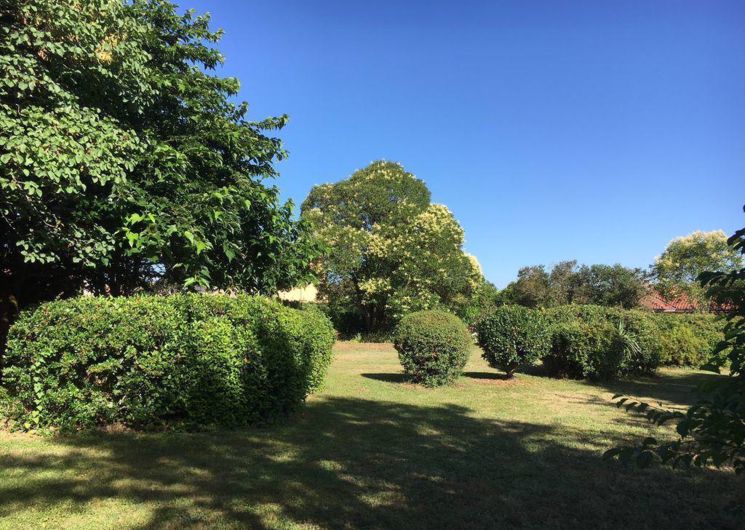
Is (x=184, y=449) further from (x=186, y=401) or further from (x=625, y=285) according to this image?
(x=625, y=285)

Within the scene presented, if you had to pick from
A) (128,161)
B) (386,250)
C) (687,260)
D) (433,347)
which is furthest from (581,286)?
(128,161)

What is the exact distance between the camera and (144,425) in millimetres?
6105

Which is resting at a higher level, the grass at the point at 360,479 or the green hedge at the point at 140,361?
the green hedge at the point at 140,361

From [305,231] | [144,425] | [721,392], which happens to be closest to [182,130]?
[305,231]

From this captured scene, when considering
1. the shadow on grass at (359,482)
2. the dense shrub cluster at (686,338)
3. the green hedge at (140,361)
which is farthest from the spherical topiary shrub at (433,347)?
the dense shrub cluster at (686,338)

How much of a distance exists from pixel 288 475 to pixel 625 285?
3834cm

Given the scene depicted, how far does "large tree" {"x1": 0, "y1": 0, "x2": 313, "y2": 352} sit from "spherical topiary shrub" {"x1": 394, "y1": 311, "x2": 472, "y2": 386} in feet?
9.74

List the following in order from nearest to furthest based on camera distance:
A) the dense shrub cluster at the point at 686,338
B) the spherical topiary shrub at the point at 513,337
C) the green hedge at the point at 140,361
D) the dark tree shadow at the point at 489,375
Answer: the green hedge at the point at 140,361
the spherical topiary shrub at the point at 513,337
the dark tree shadow at the point at 489,375
the dense shrub cluster at the point at 686,338

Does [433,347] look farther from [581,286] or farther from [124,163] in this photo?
[581,286]

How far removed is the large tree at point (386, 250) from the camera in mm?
24188

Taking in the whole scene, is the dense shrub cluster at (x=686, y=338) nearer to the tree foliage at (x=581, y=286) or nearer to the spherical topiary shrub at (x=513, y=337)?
the spherical topiary shrub at (x=513, y=337)

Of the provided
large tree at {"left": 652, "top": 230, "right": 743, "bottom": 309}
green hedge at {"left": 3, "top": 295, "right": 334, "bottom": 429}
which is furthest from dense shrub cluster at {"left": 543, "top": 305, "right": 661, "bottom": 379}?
large tree at {"left": 652, "top": 230, "right": 743, "bottom": 309}

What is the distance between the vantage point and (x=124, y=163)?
21.0 feet

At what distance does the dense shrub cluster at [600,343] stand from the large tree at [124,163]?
722 cm
